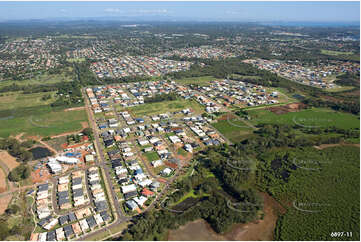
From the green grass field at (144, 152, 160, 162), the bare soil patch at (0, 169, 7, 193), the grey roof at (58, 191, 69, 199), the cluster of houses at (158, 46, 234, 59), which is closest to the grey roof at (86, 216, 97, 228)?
the grey roof at (58, 191, 69, 199)

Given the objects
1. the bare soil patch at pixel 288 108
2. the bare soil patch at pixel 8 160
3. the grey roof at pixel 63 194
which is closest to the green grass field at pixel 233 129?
the bare soil patch at pixel 288 108

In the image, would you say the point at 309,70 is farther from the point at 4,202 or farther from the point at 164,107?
the point at 4,202

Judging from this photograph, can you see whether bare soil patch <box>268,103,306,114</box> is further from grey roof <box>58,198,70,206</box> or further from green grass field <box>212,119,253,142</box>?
grey roof <box>58,198,70,206</box>

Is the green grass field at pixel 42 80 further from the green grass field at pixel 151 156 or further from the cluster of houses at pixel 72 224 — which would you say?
the cluster of houses at pixel 72 224

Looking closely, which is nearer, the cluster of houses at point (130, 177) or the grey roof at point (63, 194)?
the grey roof at point (63, 194)

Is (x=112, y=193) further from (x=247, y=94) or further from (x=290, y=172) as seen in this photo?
(x=247, y=94)

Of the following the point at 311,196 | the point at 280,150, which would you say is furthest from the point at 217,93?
the point at 311,196
